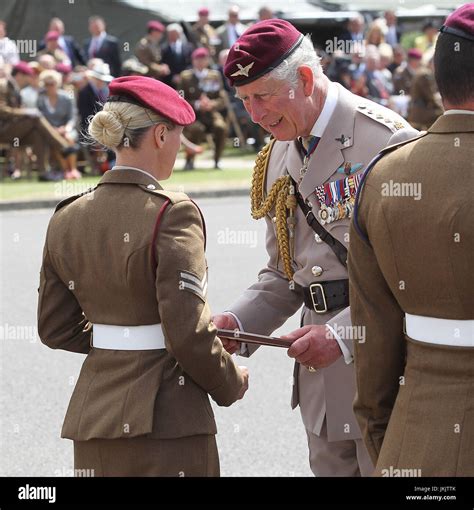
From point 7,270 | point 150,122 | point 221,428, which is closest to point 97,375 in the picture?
point 150,122

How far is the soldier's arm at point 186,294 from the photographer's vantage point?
3.21m

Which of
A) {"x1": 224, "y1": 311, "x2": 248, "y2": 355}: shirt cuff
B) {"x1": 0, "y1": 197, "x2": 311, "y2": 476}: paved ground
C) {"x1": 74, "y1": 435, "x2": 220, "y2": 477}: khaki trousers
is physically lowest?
{"x1": 0, "y1": 197, "x2": 311, "y2": 476}: paved ground

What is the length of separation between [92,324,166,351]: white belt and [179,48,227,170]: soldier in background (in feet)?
47.3

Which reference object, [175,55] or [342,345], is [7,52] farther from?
[342,345]

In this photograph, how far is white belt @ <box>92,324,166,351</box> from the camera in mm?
3320

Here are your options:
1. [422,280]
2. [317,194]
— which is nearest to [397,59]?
[317,194]

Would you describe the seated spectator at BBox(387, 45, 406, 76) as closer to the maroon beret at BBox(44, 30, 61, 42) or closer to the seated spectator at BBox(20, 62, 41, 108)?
the maroon beret at BBox(44, 30, 61, 42)

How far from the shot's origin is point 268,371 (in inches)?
278

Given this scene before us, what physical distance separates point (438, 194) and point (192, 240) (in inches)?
33.4

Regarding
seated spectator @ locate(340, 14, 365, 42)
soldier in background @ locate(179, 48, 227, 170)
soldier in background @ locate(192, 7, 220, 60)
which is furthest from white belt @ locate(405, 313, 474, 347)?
seated spectator @ locate(340, 14, 365, 42)

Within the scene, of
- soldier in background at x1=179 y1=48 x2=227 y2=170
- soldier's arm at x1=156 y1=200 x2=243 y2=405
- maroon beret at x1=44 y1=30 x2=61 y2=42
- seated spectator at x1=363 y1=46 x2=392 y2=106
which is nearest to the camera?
soldier's arm at x1=156 y1=200 x2=243 y2=405

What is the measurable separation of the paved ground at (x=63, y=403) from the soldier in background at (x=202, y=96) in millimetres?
7713

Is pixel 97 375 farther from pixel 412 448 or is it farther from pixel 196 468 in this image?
pixel 412 448

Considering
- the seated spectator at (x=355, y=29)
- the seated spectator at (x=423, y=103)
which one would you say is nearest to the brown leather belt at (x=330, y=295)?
the seated spectator at (x=423, y=103)
